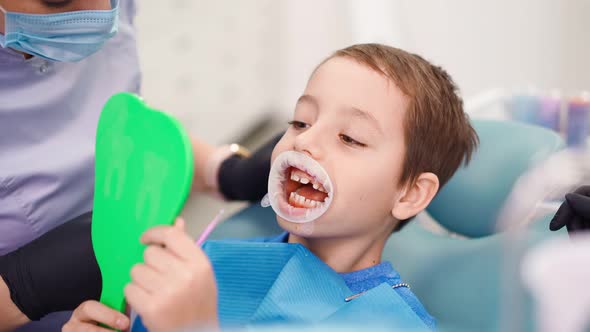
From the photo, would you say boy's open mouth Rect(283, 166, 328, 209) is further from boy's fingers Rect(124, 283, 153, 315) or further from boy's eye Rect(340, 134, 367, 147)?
boy's fingers Rect(124, 283, 153, 315)

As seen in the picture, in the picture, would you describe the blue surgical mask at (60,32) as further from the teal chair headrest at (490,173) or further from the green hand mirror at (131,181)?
the teal chair headrest at (490,173)

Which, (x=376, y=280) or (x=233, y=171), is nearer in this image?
(x=376, y=280)

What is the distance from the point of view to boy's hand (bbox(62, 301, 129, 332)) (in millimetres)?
772

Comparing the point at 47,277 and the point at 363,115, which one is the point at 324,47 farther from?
the point at 47,277

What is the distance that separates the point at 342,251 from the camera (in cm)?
100

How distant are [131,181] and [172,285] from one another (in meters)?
0.18

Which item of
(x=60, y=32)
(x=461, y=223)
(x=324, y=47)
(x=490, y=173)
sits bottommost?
(x=324, y=47)

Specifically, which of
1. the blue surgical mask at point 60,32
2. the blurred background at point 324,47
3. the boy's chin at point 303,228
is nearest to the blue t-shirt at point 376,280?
the boy's chin at point 303,228

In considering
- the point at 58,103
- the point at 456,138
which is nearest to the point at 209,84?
the point at 58,103

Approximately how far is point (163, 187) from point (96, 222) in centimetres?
20

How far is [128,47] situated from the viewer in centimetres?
125

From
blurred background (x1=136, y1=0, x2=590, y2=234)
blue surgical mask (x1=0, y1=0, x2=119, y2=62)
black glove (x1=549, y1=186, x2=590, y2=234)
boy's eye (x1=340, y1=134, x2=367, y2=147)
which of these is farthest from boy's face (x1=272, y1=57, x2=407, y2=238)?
blurred background (x1=136, y1=0, x2=590, y2=234)

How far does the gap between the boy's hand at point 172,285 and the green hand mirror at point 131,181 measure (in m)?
0.04

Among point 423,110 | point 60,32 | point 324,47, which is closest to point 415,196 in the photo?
point 423,110
